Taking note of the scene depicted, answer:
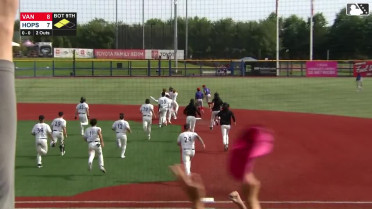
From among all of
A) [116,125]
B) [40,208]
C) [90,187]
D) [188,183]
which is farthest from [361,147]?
[188,183]

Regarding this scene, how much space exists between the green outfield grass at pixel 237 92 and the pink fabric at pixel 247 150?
2909 cm

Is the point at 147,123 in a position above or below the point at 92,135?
below

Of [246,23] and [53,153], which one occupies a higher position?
[246,23]

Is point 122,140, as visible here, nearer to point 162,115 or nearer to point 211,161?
point 211,161

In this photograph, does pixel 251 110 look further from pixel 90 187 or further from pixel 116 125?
pixel 90 187

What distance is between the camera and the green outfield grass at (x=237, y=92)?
33.8m

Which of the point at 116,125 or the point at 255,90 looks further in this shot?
the point at 255,90

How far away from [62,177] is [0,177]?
580 inches

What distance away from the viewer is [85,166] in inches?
650

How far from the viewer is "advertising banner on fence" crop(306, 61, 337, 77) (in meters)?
47.0

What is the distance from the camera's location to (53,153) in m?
18.5

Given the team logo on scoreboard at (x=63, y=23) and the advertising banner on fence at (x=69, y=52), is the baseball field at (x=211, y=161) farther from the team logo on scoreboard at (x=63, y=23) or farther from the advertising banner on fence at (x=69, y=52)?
the advertising banner on fence at (x=69, y=52)

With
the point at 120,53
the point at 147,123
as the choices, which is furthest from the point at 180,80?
the point at 147,123
